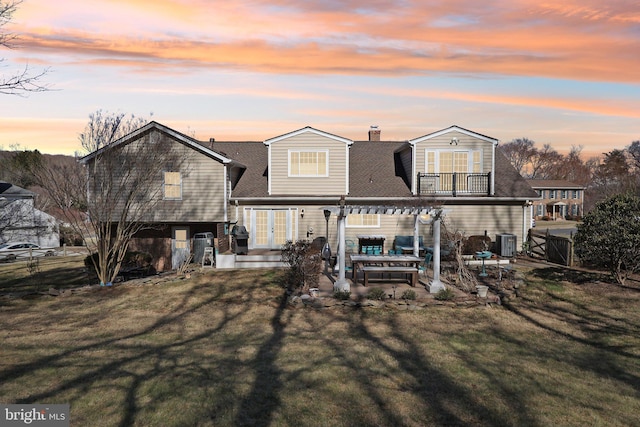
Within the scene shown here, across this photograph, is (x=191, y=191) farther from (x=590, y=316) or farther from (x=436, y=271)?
(x=590, y=316)

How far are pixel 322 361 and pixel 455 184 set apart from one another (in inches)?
616

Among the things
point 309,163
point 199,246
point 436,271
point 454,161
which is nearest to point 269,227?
point 199,246

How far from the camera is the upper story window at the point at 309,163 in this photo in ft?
72.1

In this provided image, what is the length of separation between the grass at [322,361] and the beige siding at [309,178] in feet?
28.6

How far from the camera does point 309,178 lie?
21969mm

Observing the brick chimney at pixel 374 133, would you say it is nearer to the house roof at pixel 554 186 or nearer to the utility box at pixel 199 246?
the utility box at pixel 199 246

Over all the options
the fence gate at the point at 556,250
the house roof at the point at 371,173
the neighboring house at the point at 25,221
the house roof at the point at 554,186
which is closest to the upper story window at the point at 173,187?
→ the house roof at the point at 371,173

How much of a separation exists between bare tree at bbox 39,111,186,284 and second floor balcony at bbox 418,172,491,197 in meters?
12.2

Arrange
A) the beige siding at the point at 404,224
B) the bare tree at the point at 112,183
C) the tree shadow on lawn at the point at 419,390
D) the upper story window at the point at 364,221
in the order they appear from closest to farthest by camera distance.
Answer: the tree shadow on lawn at the point at 419,390, the bare tree at the point at 112,183, the beige siding at the point at 404,224, the upper story window at the point at 364,221

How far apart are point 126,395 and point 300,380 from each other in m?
2.91

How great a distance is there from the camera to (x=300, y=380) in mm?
7793

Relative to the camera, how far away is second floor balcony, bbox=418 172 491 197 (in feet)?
72.7

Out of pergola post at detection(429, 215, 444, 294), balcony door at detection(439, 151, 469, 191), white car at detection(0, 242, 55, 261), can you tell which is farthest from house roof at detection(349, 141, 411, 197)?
white car at detection(0, 242, 55, 261)

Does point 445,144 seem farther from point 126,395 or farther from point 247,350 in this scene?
point 126,395
